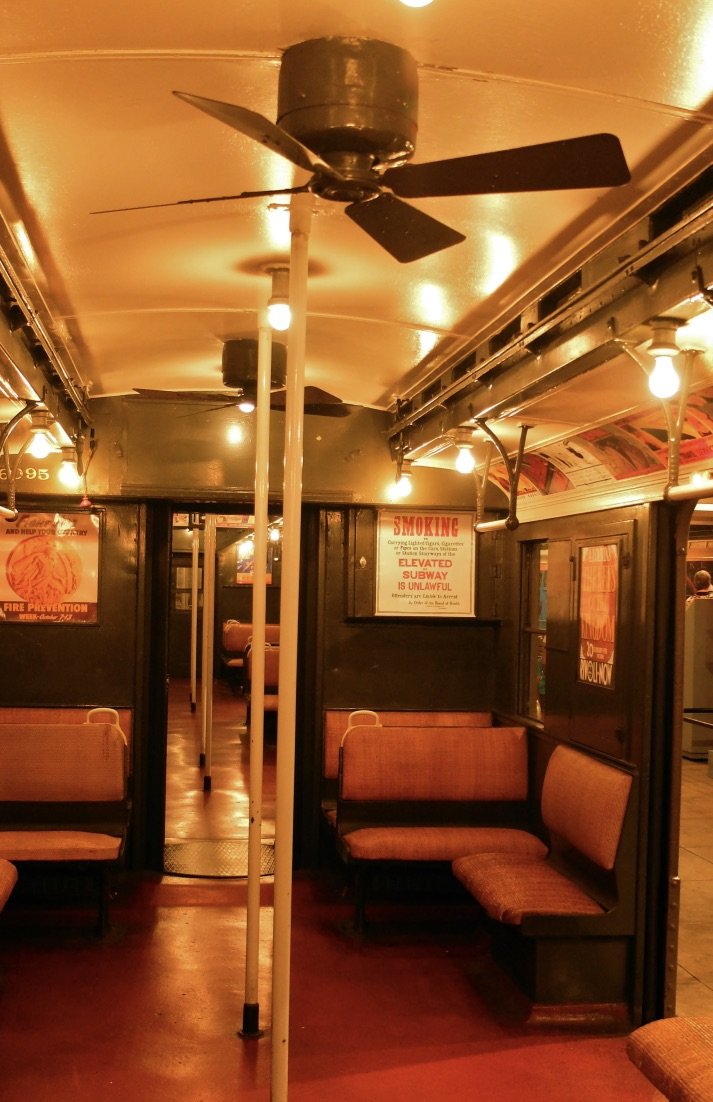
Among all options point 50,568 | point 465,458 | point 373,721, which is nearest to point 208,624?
point 50,568

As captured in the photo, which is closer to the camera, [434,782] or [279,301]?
[279,301]

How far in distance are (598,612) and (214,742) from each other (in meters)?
9.28

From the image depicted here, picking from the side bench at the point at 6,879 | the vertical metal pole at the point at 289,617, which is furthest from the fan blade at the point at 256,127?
the side bench at the point at 6,879

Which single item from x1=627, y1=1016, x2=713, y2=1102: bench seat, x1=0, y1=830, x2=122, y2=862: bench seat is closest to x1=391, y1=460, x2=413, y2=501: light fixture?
x1=0, y1=830, x2=122, y2=862: bench seat

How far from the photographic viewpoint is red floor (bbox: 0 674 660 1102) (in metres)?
4.46

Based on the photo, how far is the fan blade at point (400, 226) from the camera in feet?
9.15

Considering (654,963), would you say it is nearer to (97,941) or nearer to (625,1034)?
(625,1034)

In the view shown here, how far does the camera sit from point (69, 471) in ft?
24.2

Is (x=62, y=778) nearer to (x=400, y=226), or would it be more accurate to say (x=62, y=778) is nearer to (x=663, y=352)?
(x=663, y=352)

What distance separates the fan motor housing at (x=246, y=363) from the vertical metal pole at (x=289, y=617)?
249 cm

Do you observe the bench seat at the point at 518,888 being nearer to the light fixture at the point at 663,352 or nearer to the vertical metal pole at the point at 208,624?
the light fixture at the point at 663,352

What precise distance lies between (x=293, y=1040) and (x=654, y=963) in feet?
6.09

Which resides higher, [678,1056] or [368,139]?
[368,139]

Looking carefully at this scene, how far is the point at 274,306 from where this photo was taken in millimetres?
4379
